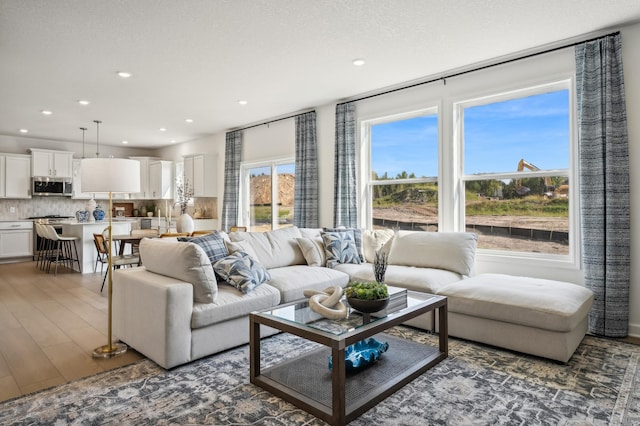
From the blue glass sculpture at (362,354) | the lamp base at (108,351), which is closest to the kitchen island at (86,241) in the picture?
the lamp base at (108,351)

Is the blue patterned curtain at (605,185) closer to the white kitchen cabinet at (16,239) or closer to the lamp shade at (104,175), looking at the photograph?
the lamp shade at (104,175)

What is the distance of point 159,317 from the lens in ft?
8.92

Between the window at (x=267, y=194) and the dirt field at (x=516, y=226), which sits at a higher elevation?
the window at (x=267, y=194)

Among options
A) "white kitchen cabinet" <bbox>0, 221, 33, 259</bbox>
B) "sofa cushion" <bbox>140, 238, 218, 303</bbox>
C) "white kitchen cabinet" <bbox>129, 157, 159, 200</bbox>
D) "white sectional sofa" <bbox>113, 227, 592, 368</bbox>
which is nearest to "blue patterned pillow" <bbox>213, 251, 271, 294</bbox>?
"white sectional sofa" <bbox>113, 227, 592, 368</bbox>

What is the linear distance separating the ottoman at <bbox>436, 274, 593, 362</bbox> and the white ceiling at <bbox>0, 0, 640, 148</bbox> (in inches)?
86.9

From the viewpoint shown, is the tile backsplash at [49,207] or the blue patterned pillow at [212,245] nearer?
the blue patterned pillow at [212,245]

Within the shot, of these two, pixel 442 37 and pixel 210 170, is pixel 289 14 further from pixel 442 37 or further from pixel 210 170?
pixel 210 170

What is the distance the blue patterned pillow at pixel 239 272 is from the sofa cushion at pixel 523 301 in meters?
1.59

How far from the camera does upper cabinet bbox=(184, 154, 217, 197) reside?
8031 millimetres

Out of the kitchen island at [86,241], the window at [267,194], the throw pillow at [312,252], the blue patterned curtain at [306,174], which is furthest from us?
the window at [267,194]

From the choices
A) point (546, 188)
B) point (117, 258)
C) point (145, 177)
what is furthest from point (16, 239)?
point (546, 188)

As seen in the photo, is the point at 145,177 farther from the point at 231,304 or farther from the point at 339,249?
the point at 231,304

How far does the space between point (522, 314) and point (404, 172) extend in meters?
2.65

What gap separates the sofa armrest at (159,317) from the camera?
8.77 feet
